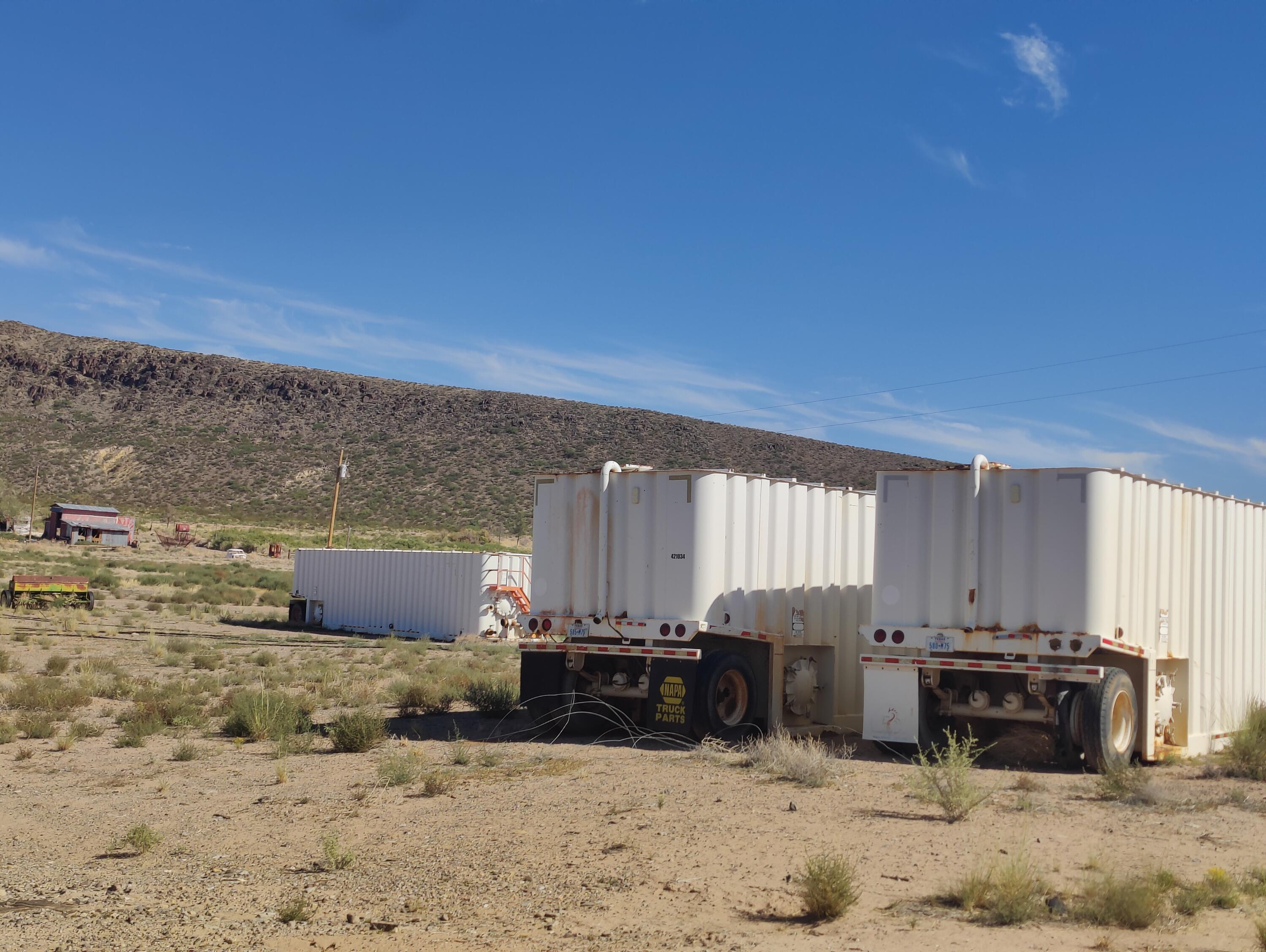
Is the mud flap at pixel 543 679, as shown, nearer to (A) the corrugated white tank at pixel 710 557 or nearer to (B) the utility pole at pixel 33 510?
(A) the corrugated white tank at pixel 710 557

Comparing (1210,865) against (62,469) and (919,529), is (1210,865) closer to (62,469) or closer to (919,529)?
(919,529)

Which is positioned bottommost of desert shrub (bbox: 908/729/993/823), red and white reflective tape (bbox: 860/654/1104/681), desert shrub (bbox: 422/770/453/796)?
desert shrub (bbox: 422/770/453/796)

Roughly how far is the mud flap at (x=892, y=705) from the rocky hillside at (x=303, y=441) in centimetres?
6141

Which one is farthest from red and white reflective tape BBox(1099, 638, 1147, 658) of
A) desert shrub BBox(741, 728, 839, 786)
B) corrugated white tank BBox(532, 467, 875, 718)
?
corrugated white tank BBox(532, 467, 875, 718)

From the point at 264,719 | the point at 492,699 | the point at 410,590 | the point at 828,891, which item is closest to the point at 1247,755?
the point at 828,891

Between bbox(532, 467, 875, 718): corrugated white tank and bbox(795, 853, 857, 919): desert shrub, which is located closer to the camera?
bbox(795, 853, 857, 919): desert shrub

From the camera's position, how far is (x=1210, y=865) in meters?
7.49

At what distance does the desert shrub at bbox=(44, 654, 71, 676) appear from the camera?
21.2m

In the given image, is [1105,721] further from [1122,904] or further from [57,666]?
[57,666]

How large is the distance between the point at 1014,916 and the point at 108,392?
353ft

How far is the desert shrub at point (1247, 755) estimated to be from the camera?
1118 cm

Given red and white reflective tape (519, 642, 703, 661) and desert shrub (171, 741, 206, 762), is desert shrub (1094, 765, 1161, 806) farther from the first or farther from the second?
desert shrub (171, 741, 206, 762)

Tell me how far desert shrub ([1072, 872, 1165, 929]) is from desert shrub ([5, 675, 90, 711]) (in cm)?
1430

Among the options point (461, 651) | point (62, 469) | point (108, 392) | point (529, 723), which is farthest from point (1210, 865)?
point (108, 392)
